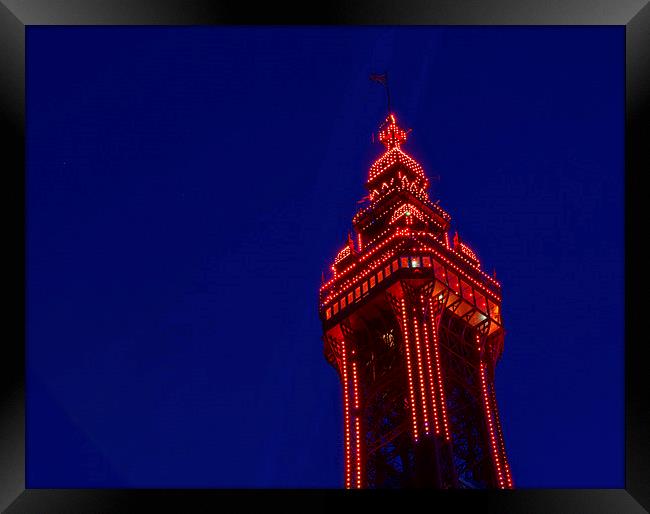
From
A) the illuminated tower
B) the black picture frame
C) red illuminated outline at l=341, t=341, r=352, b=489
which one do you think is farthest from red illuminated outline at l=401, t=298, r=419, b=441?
the black picture frame

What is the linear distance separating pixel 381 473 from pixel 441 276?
11.2m

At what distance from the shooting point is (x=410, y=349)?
166 ft

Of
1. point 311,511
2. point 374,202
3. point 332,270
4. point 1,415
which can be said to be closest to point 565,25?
point 311,511

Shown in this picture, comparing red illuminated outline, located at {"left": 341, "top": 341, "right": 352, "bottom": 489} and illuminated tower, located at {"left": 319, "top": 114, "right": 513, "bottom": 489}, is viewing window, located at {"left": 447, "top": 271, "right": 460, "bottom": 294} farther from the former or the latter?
red illuminated outline, located at {"left": 341, "top": 341, "right": 352, "bottom": 489}

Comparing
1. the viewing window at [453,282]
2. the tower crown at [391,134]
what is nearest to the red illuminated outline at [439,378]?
the viewing window at [453,282]

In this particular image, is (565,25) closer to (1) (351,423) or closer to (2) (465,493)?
(2) (465,493)

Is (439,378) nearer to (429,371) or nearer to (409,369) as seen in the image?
(429,371)

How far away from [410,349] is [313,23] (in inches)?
1591

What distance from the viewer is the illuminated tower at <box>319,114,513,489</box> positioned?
50.3 meters

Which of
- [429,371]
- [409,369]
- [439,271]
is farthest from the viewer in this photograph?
[439,271]

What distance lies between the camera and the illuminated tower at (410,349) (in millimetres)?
50281

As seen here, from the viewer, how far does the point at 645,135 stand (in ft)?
36.3

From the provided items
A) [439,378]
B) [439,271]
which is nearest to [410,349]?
[439,378]

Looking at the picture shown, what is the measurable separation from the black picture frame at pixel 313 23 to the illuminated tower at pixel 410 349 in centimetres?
3685
